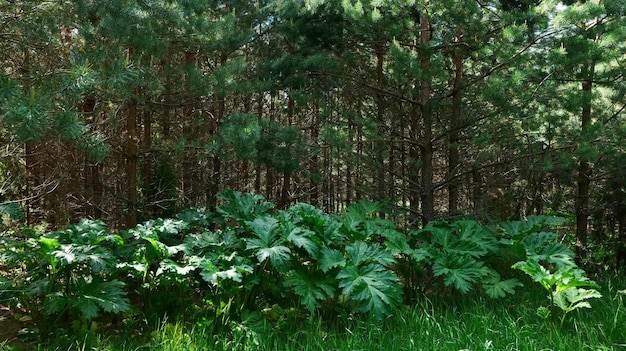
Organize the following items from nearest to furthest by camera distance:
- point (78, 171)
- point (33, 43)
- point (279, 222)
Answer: point (279, 222) < point (33, 43) < point (78, 171)

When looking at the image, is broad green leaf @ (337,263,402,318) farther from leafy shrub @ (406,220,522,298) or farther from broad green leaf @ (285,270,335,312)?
leafy shrub @ (406,220,522,298)

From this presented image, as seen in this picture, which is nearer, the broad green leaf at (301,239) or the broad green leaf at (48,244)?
the broad green leaf at (48,244)

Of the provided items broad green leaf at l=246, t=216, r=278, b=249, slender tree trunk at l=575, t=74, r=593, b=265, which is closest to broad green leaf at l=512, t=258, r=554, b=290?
broad green leaf at l=246, t=216, r=278, b=249

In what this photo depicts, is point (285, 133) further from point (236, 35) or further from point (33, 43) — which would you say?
point (33, 43)

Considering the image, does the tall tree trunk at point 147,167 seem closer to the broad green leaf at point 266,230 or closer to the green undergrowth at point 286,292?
the green undergrowth at point 286,292

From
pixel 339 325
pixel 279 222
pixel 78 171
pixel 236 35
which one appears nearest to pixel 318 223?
pixel 279 222

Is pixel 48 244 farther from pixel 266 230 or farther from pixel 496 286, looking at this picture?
pixel 496 286

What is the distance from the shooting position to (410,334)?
10.8ft

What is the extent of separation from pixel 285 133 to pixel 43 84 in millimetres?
2941

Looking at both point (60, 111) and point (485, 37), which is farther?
point (485, 37)

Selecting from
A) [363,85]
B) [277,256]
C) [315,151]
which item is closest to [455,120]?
[363,85]

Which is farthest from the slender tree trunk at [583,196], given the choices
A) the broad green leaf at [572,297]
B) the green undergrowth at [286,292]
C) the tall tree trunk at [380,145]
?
the broad green leaf at [572,297]

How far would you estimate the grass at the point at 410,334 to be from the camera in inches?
122

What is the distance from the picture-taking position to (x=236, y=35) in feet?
20.2
